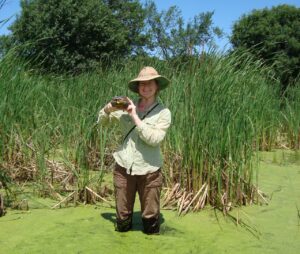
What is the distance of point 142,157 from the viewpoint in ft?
10.4

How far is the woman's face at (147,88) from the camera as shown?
127 inches

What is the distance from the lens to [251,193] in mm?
4020

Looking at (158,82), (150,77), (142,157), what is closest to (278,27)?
(158,82)

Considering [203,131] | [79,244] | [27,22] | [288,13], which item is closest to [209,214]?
[203,131]

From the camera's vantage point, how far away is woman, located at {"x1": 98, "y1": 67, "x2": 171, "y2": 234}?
3176mm

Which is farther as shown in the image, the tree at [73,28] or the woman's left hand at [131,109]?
the tree at [73,28]

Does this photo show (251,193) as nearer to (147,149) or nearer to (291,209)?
(291,209)

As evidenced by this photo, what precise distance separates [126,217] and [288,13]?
2025 cm

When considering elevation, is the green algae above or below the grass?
below

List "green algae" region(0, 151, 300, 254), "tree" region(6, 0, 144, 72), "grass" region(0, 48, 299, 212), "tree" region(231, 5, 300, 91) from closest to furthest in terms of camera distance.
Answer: "green algae" region(0, 151, 300, 254) < "grass" region(0, 48, 299, 212) < "tree" region(6, 0, 144, 72) < "tree" region(231, 5, 300, 91)

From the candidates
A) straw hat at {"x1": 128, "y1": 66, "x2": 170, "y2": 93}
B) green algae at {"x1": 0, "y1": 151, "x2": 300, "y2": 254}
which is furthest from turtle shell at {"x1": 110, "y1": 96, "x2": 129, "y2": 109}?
green algae at {"x1": 0, "y1": 151, "x2": 300, "y2": 254}

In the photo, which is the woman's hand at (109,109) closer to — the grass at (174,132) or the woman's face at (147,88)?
the woman's face at (147,88)

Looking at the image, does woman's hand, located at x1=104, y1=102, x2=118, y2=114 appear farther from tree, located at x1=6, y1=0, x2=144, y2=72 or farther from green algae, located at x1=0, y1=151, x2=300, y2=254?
tree, located at x1=6, y1=0, x2=144, y2=72

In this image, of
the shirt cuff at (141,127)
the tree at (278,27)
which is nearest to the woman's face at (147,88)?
the shirt cuff at (141,127)
